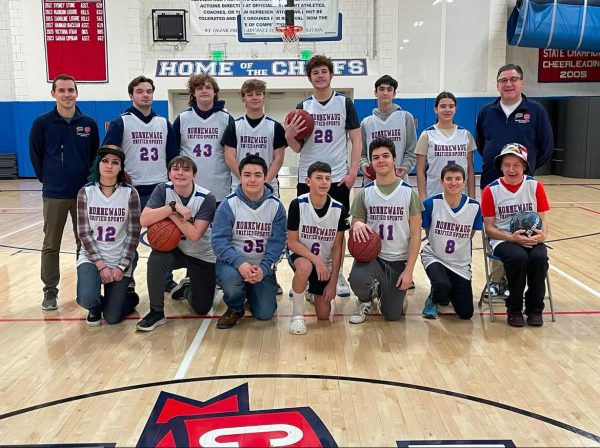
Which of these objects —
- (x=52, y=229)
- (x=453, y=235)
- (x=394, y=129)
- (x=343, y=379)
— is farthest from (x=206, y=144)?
(x=343, y=379)

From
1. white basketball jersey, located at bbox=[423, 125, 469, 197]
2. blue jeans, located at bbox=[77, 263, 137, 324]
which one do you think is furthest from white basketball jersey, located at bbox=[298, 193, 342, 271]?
blue jeans, located at bbox=[77, 263, 137, 324]

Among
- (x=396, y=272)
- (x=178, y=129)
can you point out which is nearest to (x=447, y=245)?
(x=396, y=272)

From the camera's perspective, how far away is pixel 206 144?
16.7 ft

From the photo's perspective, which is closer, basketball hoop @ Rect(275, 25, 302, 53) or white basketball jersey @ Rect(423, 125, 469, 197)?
white basketball jersey @ Rect(423, 125, 469, 197)

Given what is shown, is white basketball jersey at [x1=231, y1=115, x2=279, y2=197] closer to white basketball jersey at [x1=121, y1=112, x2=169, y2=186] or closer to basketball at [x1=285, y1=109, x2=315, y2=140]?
basketball at [x1=285, y1=109, x2=315, y2=140]

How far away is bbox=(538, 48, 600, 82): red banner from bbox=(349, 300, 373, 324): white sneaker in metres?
12.8

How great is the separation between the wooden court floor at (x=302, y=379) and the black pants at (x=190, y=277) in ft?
0.50

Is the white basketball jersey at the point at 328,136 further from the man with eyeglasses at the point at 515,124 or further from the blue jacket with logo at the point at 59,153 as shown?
the blue jacket with logo at the point at 59,153

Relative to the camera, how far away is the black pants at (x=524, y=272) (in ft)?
13.8

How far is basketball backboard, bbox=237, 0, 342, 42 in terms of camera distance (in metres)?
13.8

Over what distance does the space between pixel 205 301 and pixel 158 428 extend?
5.97ft

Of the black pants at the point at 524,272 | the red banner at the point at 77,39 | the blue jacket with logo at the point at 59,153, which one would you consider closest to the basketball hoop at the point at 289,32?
the red banner at the point at 77,39

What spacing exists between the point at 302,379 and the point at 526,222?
203 centimetres

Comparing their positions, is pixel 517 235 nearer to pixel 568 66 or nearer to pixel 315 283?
pixel 315 283
